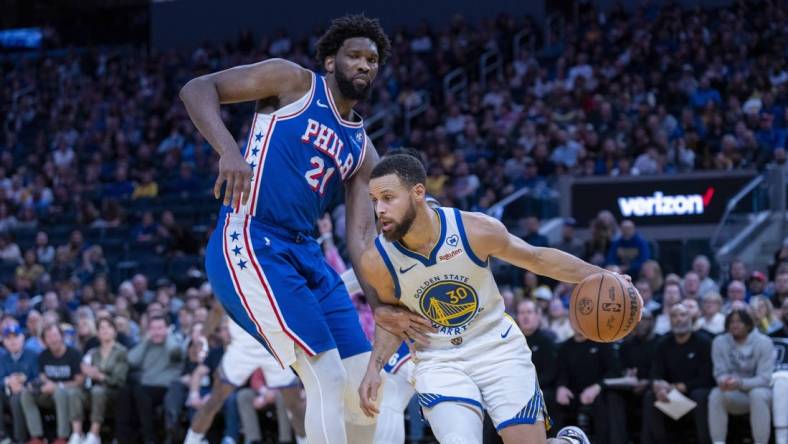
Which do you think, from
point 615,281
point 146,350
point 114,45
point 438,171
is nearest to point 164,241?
point 438,171

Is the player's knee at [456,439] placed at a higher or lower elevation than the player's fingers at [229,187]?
lower

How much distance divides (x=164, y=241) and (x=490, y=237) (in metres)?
12.1

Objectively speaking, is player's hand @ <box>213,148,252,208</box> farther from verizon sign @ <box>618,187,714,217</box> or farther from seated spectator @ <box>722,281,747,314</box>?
verizon sign @ <box>618,187,714,217</box>

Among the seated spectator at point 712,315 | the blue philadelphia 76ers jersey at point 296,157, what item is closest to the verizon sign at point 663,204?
the seated spectator at point 712,315

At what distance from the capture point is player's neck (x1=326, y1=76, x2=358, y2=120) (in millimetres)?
5203

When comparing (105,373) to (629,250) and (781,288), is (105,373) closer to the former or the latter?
(629,250)

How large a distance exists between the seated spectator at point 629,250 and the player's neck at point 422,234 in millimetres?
7359

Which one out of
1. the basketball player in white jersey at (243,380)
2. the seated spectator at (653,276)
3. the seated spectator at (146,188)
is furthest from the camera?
the seated spectator at (146,188)

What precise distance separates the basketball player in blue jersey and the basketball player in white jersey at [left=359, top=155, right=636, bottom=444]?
0.13 metres

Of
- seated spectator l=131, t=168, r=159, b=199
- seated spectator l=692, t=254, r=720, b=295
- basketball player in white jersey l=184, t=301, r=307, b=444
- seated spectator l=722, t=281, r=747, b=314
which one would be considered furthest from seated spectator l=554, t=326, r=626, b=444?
seated spectator l=131, t=168, r=159, b=199

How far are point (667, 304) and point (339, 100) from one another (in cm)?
609

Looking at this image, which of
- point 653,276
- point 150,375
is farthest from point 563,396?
point 150,375

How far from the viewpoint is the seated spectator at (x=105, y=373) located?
1168cm

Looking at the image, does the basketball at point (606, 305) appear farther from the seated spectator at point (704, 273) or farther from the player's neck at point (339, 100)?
the seated spectator at point (704, 273)
